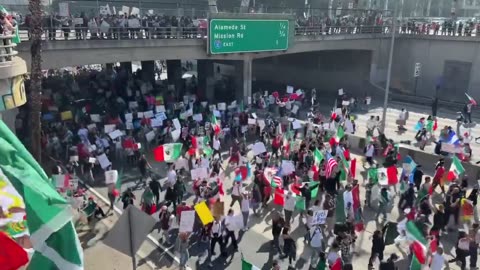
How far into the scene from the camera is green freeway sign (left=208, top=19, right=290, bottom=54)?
84.9ft

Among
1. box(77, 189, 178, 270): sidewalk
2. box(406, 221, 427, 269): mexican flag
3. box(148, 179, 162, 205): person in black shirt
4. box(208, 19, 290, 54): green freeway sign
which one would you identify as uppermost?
box(208, 19, 290, 54): green freeway sign

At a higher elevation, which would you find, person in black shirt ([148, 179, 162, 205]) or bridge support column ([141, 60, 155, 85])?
bridge support column ([141, 60, 155, 85])

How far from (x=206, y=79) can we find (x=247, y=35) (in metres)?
8.07

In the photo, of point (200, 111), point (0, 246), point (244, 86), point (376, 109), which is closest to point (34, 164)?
point (0, 246)

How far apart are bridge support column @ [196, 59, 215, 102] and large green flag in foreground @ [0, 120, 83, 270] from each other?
26.8m

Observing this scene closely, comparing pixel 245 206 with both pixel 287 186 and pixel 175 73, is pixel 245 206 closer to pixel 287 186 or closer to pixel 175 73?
pixel 287 186

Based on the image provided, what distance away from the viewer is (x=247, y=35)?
2742 cm

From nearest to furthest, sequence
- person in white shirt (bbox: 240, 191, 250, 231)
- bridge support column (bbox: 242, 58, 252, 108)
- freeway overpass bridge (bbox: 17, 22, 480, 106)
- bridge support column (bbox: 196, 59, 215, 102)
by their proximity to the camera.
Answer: person in white shirt (bbox: 240, 191, 250, 231) < freeway overpass bridge (bbox: 17, 22, 480, 106) < bridge support column (bbox: 242, 58, 252, 108) < bridge support column (bbox: 196, 59, 215, 102)

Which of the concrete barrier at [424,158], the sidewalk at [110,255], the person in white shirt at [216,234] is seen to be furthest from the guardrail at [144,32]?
the person in white shirt at [216,234]

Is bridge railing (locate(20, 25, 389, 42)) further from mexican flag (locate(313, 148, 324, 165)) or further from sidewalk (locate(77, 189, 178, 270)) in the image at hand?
mexican flag (locate(313, 148, 324, 165))

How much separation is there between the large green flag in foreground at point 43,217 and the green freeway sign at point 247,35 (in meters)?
20.3

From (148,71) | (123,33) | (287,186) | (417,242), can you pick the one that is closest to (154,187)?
(287,186)

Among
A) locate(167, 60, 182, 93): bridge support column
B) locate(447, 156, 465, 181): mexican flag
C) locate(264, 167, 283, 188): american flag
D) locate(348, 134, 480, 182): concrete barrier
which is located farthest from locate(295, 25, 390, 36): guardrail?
locate(447, 156, 465, 181): mexican flag

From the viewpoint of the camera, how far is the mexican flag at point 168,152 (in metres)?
15.6
